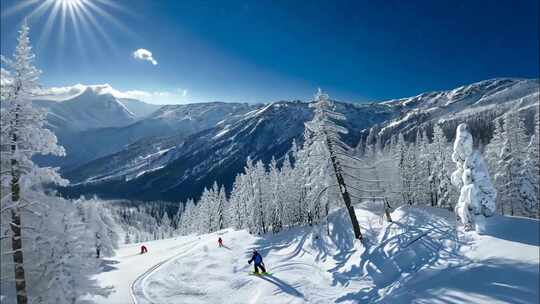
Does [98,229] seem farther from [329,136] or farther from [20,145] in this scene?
[20,145]

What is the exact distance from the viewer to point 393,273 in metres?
20.0

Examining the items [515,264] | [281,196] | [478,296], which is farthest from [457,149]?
[281,196]

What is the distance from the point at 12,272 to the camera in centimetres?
1336

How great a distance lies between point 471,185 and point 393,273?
8.22 metres

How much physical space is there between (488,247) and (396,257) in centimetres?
521

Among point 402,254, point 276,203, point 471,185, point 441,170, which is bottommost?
A: point 276,203

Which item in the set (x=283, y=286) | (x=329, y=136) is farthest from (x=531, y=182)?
(x=283, y=286)

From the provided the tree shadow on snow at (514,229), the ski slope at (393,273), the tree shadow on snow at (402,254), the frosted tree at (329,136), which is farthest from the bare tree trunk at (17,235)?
the tree shadow on snow at (514,229)

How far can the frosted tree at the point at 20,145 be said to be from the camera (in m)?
12.0

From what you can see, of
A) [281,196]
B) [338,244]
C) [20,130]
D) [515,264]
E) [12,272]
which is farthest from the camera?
[281,196]

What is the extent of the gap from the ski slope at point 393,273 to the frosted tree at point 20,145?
33.1 ft

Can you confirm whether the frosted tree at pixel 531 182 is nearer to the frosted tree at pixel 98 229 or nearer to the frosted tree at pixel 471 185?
the frosted tree at pixel 471 185

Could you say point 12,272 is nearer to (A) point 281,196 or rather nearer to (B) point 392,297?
(B) point 392,297

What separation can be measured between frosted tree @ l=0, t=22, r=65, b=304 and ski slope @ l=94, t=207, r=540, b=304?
10.1m
